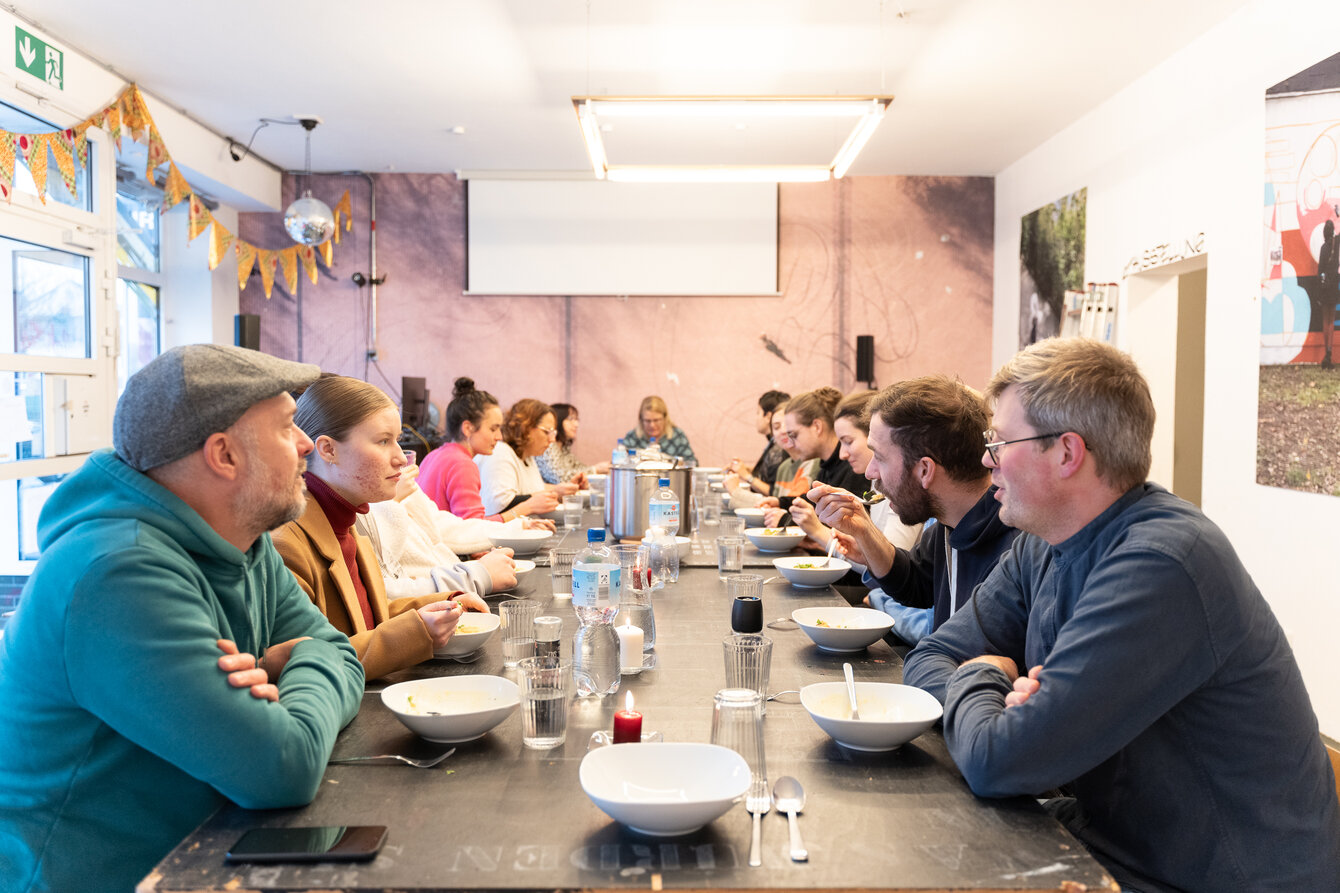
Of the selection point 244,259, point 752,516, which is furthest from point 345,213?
point 752,516

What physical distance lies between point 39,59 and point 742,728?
5.23 metres

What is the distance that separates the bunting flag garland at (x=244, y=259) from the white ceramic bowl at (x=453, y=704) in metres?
6.64

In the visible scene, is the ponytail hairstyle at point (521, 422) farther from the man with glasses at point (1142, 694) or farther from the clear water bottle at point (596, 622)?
the man with glasses at point (1142, 694)

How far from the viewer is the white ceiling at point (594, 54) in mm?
4559

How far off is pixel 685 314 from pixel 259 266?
3.54 meters

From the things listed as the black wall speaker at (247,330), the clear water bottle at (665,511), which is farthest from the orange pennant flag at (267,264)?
the clear water bottle at (665,511)

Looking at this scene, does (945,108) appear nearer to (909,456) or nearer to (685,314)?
(685,314)

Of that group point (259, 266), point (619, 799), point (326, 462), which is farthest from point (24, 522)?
point (619, 799)

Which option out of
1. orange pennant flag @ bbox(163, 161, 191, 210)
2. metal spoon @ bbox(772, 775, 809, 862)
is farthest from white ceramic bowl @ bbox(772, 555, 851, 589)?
orange pennant flag @ bbox(163, 161, 191, 210)

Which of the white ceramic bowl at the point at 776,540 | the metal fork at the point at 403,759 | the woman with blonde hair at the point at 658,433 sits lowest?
the metal fork at the point at 403,759

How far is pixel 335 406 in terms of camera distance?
211 cm

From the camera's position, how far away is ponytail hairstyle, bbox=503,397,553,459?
5406 millimetres

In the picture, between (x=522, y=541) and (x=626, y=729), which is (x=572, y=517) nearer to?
(x=522, y=541)

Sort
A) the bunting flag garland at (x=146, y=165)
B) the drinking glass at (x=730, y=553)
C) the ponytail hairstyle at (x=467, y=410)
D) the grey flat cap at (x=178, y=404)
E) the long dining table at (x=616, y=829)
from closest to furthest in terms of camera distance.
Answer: the long dining table at (x=616, y=829), the grey flat cap at (x=178, y=404), the drinking glass at (x=730, y=553), the ponytail hairstyle at (x=467, y=410), the bunting flag garland at (x=146, y=165)
